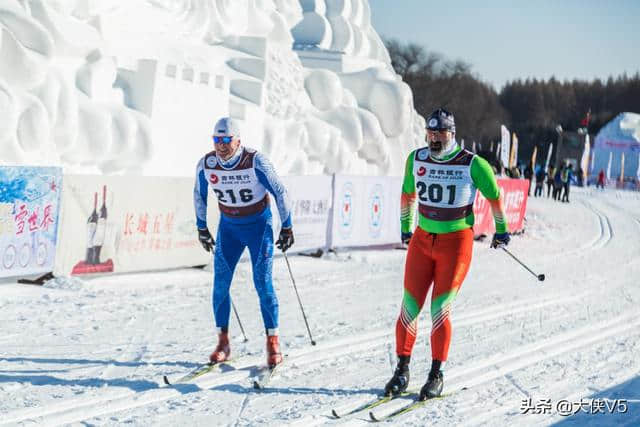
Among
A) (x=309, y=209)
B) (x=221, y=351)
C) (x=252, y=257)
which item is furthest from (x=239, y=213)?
(x=309, y=209)

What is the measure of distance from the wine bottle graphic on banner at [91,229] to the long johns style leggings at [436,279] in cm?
519

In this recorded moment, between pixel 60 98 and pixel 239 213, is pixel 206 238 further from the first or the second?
pixel 60 98

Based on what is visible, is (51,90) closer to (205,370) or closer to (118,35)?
(118,35)

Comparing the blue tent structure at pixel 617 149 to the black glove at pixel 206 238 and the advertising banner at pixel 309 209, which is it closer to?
the advertising banner at pixel 309 209

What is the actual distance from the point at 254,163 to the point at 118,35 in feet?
46.2

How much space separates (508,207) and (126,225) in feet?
37.4

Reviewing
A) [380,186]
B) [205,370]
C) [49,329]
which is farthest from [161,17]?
[205,370]

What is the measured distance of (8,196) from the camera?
8.09 metres

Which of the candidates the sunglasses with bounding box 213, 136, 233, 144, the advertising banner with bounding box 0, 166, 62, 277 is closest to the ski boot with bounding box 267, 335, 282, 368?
the sunglasses with bounding box 213, 136, 233, 144

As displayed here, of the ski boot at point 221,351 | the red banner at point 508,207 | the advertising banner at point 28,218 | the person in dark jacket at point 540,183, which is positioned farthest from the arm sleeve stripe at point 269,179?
the person in dark jacket at point 540,183

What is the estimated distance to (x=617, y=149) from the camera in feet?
188

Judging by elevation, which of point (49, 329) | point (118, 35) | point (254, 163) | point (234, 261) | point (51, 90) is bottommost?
point (49, 329)

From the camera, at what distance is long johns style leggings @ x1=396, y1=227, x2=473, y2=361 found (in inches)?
195

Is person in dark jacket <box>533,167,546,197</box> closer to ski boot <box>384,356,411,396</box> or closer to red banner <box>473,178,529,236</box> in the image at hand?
red banner <box>473,178,529,236</box>
